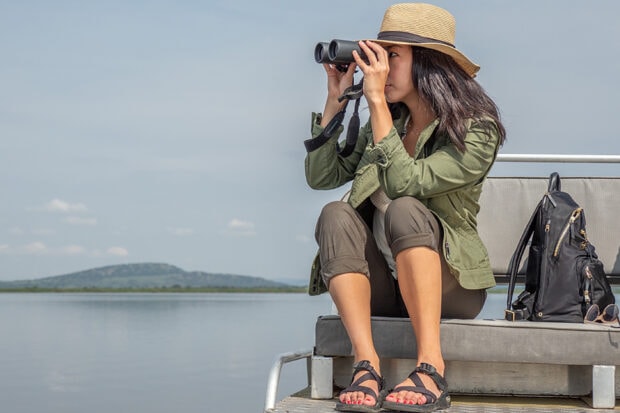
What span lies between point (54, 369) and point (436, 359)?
39.5 ft

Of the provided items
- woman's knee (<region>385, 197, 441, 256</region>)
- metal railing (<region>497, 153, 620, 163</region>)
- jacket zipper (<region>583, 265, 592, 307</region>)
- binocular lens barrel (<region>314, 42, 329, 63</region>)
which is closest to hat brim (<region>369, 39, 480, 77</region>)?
binocular lens barrel (<region>314, 42, 329, 63</region>)

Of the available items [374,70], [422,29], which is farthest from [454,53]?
[374,70]

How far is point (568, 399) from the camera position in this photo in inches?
114

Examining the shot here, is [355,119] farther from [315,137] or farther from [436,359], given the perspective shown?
[436,359]

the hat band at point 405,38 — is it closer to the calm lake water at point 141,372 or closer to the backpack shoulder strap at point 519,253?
the backpack shoulder strap at point 519,253

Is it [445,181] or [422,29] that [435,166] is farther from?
[422,29]

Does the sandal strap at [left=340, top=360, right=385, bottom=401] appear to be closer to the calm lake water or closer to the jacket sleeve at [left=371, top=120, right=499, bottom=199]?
the jacket sleeve at [left=371, top=120, right=499, bottom=199]

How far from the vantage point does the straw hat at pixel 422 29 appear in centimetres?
283

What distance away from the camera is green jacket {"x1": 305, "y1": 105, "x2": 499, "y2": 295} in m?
2.67

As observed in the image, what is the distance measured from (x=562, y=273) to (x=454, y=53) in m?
0.80

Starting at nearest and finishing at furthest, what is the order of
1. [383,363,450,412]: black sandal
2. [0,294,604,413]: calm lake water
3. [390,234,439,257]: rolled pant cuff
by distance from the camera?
[383,363,450,412]: black sandal
[390,234,439,257]: rolled pant cuff
[0,294,604,413]: calm lake water

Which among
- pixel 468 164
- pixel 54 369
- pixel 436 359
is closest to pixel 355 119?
pixel 468 164

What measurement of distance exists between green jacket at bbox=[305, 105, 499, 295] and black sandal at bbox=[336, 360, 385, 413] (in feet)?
1.23

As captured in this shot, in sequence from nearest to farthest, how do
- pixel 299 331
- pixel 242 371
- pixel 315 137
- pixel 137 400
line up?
1. pixel 315 137
2. pixel 137 400
3. pixel 242 371
4. pixel 299 331
